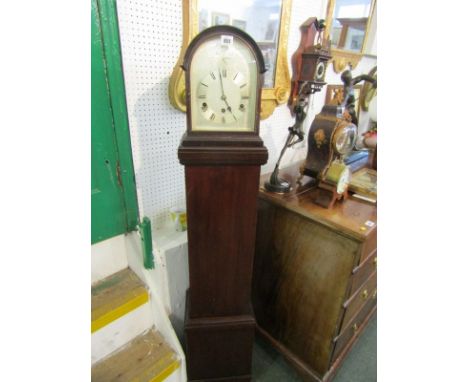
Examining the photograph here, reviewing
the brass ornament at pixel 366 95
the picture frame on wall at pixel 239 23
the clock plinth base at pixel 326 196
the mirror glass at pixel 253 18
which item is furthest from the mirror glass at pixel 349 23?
the clock plinth base at pixel 326 196

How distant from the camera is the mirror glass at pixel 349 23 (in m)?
1.71

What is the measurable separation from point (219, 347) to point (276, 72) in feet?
4.60

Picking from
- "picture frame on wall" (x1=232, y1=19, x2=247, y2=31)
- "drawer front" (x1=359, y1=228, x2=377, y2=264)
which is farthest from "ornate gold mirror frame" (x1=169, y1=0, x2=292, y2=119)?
"drawer front" (x1=359, y1=228, x2=377, y2=264)

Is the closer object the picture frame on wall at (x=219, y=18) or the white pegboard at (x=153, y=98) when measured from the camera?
the white pegboard at (x=153, y=98)

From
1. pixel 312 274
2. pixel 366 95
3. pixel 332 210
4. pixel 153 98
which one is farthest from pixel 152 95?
pixel 366 95

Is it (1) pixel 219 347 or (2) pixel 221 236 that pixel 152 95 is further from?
(1) pixel 219 347

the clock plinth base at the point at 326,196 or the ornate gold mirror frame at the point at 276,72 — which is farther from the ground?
the ornate gold mirror frame at the point at 276,72

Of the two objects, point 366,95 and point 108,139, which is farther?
point 366,95

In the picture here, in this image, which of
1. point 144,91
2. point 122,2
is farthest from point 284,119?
point 122,2

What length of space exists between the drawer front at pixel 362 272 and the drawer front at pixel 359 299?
45 mm

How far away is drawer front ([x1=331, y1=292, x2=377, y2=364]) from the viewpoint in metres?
1.29

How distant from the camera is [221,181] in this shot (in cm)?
90

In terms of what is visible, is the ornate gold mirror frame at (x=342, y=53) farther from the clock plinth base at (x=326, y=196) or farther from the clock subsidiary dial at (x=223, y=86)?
the clock subsidiary dial at (x=223, y=86)
